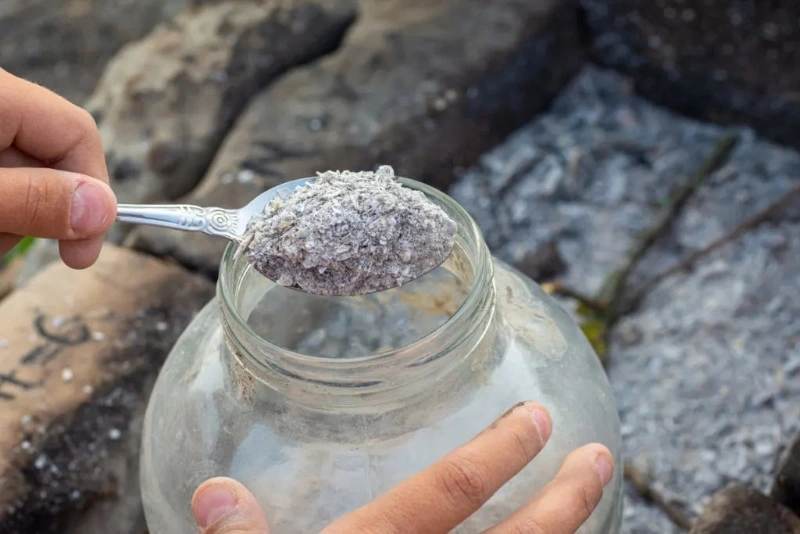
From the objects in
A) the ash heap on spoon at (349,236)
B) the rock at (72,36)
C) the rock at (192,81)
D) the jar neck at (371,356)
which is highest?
the ash heap on spoon at (349,236)

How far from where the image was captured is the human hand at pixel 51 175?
82cm

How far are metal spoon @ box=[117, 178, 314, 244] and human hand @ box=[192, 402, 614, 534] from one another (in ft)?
0.80

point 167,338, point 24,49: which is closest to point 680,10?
point 167,338

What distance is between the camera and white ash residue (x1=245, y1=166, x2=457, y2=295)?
74 cm

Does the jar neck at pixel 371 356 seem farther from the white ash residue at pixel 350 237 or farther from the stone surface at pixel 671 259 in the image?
the stone surface at pixel 671 259

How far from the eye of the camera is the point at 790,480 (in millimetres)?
953

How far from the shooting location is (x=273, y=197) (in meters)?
0.85

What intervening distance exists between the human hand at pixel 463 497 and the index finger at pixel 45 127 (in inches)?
16.7

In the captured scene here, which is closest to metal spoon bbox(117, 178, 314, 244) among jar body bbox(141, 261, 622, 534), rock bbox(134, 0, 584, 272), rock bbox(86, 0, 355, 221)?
jar body bbox(141, 261, 622, 534)

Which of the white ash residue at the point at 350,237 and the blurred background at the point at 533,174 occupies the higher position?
the white ash residue at the point at 350,237

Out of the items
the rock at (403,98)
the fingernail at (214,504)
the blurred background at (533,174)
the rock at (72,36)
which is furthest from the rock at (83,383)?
the rock at (72,36)

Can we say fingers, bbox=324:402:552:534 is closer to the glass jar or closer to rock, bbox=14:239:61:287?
the glass jar

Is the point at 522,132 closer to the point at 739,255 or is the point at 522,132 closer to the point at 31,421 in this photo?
the point at 739,255

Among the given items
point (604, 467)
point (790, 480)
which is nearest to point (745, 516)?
point (790, 480)
